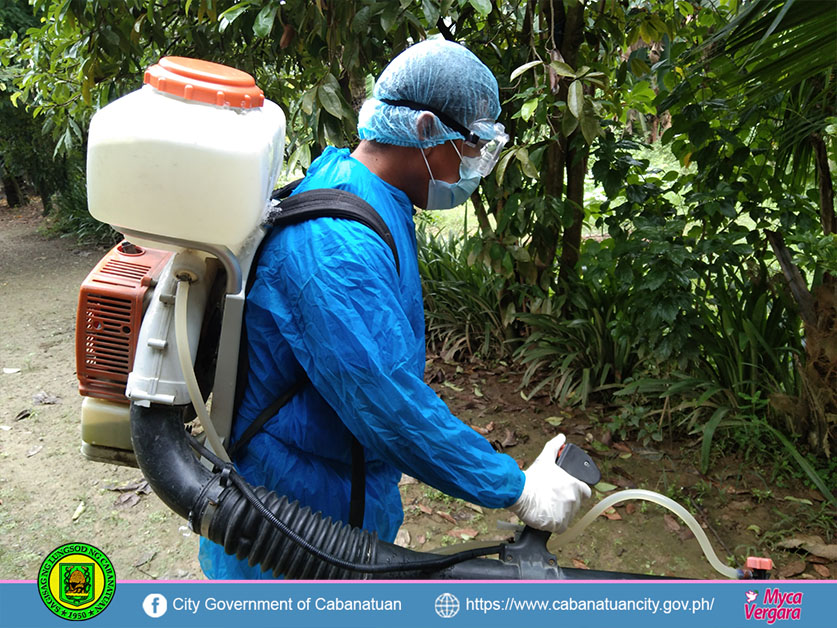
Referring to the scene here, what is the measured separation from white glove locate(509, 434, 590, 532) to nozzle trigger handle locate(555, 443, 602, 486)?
14 millimetres

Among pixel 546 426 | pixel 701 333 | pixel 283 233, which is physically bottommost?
pixel 546 426

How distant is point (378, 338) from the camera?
47.3 inches

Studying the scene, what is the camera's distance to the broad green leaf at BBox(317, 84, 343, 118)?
259 cm

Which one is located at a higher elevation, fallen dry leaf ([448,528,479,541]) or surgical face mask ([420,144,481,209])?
surgical face mask ([420,144,481,209])

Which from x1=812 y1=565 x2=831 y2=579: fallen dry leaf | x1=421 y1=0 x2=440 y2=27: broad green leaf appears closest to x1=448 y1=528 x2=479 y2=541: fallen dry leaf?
x1=812 y1=565 x2=831 y2=579: fallen dry leaf

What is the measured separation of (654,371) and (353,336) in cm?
282

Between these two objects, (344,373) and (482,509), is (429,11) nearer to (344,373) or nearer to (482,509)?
(344,373)

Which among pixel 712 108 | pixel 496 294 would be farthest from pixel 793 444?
pixel 496 294

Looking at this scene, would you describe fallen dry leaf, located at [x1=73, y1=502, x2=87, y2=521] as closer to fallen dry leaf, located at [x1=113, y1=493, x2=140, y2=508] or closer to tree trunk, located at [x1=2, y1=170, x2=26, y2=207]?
fallen dry leaf, located at [x1=113, y1=493, x2=140, y2=508]

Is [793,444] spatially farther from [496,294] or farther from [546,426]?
[496,294]

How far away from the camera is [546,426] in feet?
11.9
